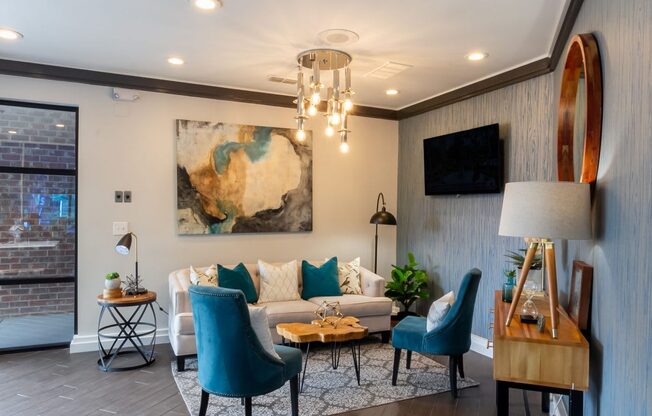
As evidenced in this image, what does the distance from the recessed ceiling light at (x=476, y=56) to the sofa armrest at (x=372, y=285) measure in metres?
2.39

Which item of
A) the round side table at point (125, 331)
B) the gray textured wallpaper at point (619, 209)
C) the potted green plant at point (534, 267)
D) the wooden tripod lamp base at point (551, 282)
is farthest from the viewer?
the round side table at point (125, 331)

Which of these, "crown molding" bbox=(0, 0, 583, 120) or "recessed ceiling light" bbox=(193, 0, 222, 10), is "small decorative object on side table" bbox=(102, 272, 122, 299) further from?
"recessed ceiling light" bbox=(193, 0, 222, 10)

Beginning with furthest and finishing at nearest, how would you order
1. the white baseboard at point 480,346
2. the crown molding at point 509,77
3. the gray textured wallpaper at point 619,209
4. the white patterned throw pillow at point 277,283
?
the white patterned throw pillow at point 277,283 < the white baseboard at point 480,346 < the crown molding at point 509,77 < the gray textured wallpaper at point 619,209

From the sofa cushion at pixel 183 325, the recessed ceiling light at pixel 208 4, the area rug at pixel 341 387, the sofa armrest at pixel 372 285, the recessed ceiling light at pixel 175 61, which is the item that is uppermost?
the recessed ceiling light at pixel 175 61

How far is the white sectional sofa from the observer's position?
3918 millimetres

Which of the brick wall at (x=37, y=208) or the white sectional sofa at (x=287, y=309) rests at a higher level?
the brick wall at (x=37, y=208)

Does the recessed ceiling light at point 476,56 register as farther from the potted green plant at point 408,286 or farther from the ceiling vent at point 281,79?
the potted green plant at point 408,286

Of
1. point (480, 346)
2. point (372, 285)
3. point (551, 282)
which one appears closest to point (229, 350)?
point (551, 282)

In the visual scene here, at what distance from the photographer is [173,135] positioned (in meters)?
4.85

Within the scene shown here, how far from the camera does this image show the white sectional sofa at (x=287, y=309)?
3918 millimetres

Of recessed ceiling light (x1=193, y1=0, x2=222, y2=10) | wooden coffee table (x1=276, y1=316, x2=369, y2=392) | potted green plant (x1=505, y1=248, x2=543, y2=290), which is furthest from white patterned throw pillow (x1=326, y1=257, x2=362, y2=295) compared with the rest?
recessed ceiling light (x1=193, y1=0, x2=222, y2=10)

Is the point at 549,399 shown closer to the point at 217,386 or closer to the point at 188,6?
the point at 217,386

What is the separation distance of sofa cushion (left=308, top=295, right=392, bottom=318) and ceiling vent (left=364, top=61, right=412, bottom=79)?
2.28 metres

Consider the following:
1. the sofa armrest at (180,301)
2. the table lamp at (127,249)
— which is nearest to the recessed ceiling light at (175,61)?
the table lamp at (127,249)
